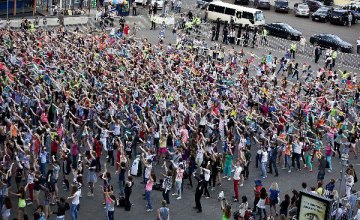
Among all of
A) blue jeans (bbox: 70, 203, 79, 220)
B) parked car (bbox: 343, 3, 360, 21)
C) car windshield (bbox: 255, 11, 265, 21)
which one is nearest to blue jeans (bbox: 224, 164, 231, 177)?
blue jeans (bbox: 70, 203, 79, 220)

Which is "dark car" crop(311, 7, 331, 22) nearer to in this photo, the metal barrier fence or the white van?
the white van

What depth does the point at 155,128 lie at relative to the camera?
2773cm

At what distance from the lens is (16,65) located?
3450 centimetres

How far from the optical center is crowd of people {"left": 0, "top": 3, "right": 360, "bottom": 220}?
918 inches

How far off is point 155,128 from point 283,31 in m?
26.8

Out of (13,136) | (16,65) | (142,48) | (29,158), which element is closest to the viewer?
(29,158)

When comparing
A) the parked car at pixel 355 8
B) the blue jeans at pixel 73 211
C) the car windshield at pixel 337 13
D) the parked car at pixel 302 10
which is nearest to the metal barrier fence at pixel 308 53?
the car windshield at pixel 337 13

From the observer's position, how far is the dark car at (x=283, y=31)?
52.1 m

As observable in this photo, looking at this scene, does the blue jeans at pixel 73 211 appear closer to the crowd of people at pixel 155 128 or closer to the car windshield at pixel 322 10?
the crowd of people at pixel 155 128

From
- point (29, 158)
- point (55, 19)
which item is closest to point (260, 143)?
point (29, 158)

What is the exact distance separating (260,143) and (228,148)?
5.21 ft

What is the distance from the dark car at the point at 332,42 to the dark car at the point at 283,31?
5.26ft

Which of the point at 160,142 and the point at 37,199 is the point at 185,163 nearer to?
the point at 160,142

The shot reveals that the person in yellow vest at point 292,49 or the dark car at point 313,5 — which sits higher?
the dark car at point 313,5
